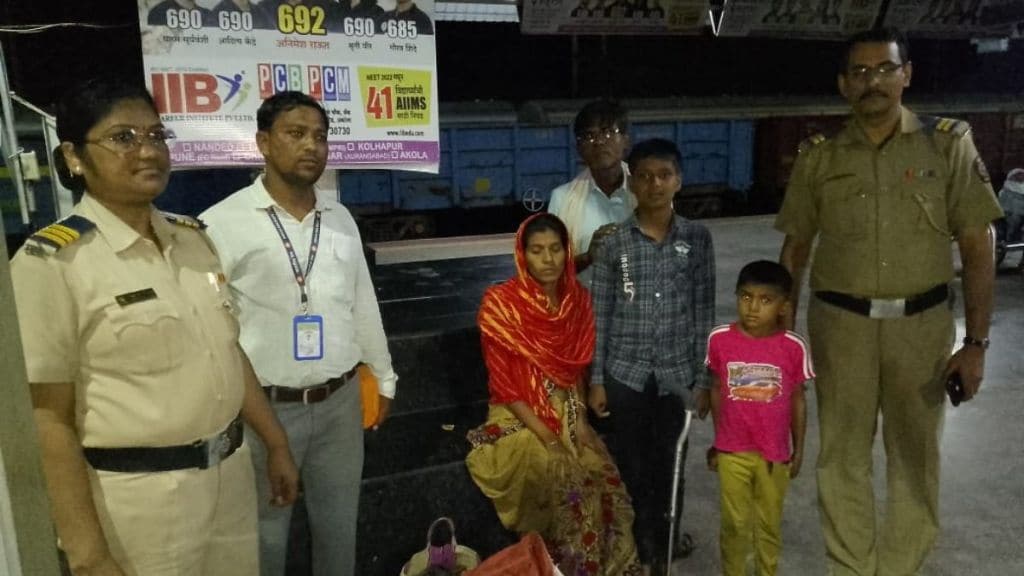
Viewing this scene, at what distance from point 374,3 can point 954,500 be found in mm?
3417

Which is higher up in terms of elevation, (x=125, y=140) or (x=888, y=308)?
(x=125, y=140)

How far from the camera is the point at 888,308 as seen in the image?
7.91 feet

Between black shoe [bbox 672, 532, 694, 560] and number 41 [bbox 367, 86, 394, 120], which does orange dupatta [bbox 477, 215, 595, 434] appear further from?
number 41 [bbox 367, 86, 394, 120]

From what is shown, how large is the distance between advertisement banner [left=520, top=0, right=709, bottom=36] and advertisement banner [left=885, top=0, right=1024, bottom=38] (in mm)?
2583

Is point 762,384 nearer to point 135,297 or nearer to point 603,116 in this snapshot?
point 603,116

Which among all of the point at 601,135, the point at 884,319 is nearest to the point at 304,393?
the point at 601,135

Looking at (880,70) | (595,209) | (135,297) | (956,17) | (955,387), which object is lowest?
(955,387)

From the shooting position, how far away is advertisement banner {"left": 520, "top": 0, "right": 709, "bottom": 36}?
272 inches

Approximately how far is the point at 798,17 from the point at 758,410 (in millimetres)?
6866

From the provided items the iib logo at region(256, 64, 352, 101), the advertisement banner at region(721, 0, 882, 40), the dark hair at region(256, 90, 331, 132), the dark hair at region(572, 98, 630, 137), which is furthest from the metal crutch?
the advertisement banner at region(721, 0, 882, 40)

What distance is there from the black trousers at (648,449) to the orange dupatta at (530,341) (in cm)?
19

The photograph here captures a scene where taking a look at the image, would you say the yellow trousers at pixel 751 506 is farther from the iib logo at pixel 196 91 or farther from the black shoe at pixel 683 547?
the iib logo at pixel 196 91

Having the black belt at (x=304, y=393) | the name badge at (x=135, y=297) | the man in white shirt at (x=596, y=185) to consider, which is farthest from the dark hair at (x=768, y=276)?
the name badge at (x=135, y=297)

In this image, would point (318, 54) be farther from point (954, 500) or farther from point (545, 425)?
point (954, 500)
